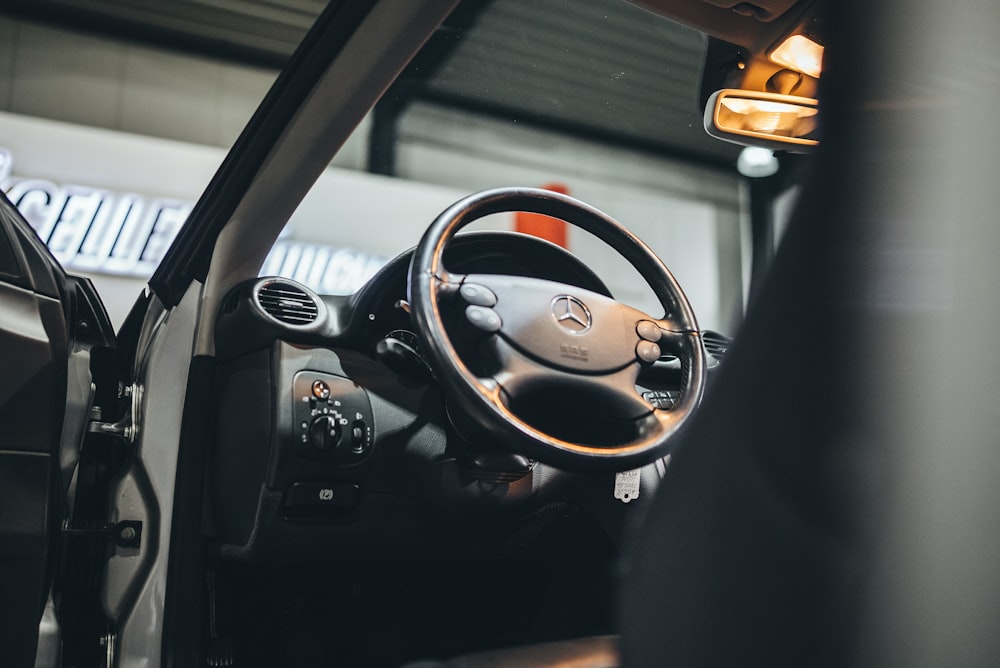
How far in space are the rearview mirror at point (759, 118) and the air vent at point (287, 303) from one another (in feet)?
2.31

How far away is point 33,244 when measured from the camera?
1.09 m

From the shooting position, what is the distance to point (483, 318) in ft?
3.43

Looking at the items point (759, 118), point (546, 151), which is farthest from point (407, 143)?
point (759, 118)

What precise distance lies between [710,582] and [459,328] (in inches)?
30.3

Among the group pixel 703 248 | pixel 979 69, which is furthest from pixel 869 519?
pixel 703 248

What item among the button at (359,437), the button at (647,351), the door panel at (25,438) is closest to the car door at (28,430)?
the door panel at (25,438)

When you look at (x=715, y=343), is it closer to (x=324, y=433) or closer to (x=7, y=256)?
(x=324, y=433)

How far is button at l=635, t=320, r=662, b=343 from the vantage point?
117cm

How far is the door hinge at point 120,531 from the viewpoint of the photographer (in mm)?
1204

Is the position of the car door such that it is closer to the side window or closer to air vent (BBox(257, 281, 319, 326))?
the side window

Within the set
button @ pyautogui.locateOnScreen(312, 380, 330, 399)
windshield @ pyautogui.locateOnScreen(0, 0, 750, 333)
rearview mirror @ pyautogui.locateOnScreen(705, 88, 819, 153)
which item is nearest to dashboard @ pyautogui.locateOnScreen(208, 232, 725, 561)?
button @ pyautogui.locateOnScreen(312, 380, 330, 399)

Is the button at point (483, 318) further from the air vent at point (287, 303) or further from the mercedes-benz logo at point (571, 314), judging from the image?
the air vent at point (287, 303)

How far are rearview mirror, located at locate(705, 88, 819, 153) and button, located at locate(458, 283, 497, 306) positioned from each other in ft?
1.67

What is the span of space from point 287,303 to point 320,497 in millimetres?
300
